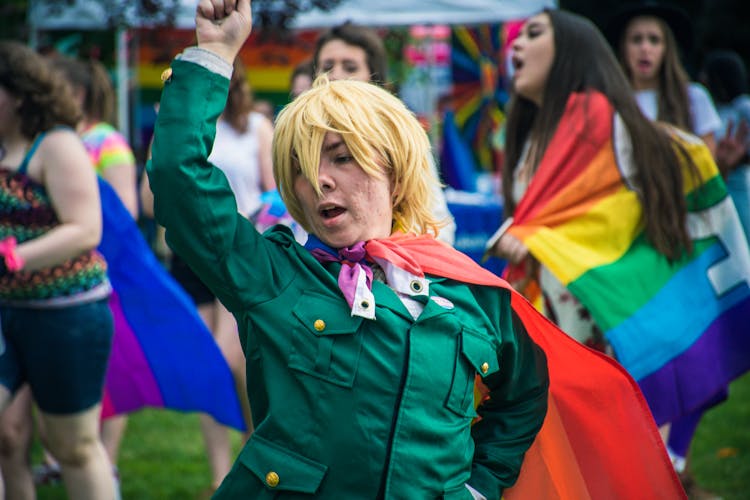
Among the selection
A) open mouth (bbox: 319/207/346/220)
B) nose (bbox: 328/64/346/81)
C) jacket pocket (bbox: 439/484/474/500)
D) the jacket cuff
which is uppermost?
the jacket cuff

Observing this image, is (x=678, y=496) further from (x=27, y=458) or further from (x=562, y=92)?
(x=27, y=458)

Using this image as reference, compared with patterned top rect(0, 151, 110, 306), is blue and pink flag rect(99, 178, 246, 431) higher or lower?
lower

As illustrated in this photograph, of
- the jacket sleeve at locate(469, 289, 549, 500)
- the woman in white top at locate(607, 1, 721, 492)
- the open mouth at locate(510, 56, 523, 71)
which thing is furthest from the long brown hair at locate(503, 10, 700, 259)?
the jacket sleeve at locate(469, 289, 549, 500)

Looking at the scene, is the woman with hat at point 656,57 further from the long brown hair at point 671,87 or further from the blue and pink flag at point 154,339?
the blue and pink flag at point 154,339

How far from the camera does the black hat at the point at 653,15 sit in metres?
5.96

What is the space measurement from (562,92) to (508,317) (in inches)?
83.0

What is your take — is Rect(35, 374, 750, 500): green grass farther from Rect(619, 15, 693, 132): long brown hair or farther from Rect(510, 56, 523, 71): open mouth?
Rect(510, 56, 523, 71): open mouth

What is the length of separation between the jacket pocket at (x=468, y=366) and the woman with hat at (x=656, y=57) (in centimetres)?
356

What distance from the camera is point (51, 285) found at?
4.06 m

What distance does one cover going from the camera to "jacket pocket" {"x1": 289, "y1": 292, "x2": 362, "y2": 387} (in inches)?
89.0

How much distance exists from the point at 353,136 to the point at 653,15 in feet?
13.5

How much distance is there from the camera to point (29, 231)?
4055mm

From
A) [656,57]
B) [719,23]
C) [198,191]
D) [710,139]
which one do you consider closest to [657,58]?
[656,57]

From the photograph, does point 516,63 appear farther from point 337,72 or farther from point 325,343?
point 325,343
